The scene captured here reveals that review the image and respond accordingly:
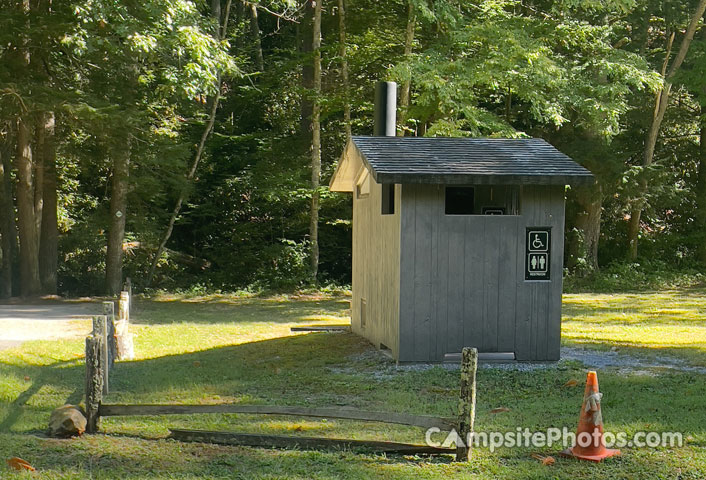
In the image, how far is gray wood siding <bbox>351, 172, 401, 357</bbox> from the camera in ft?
38.7

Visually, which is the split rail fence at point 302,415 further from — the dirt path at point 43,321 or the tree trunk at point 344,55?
the tree trunk at point 344,55

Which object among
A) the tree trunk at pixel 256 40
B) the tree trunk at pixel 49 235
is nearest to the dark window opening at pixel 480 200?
the tree trunk at pixel 49 235

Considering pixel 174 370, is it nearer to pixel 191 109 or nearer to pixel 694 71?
pixel 694 71

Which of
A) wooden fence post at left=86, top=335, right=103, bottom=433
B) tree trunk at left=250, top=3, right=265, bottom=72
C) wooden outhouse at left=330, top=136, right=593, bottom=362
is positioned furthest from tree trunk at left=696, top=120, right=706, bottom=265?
wooden fence post at left=86, top=335, right=103, bottom=433

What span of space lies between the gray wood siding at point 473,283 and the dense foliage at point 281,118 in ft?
27.0

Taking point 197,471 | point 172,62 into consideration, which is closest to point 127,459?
point 197,471

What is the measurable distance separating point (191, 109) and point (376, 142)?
1508 cm

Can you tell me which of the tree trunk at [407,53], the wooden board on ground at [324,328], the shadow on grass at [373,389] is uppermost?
the tree trunk at [407,53]

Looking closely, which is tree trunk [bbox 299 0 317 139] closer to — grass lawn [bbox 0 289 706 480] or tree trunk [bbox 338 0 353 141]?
tree trunk [bbox 338 0 353 141]

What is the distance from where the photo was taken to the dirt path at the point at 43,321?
1427 cm

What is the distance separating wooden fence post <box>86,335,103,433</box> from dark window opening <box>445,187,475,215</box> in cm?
625

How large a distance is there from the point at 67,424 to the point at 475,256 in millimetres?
6177

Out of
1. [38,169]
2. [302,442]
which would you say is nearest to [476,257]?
[302,442]

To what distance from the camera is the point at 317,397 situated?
9.31 meters
